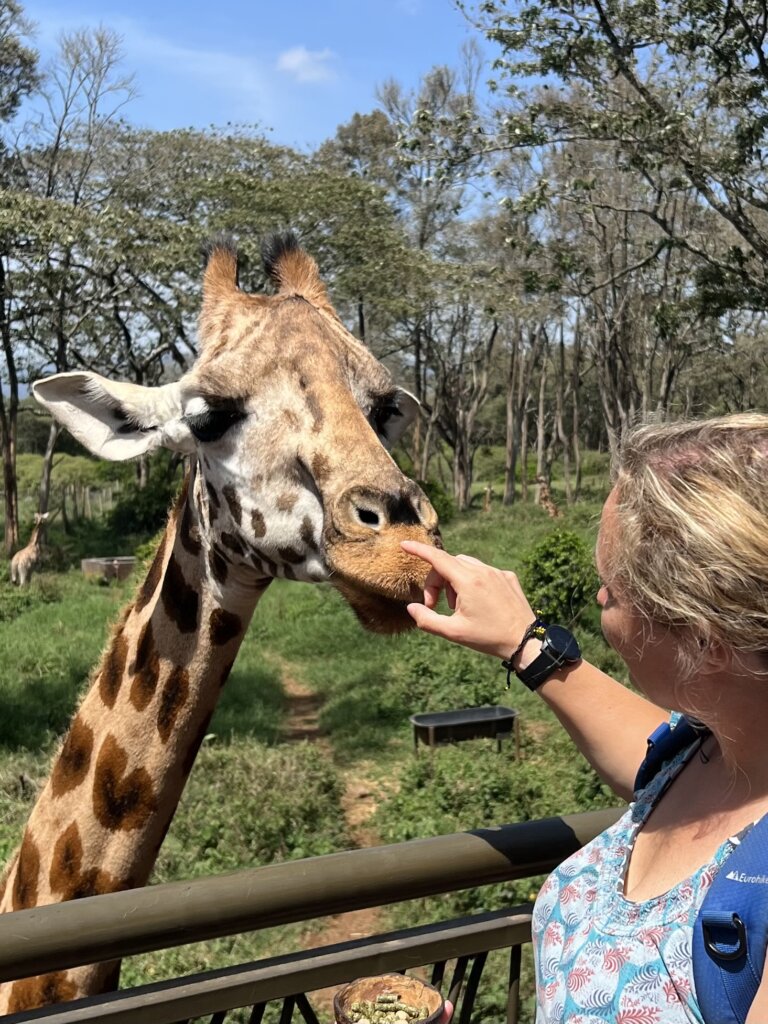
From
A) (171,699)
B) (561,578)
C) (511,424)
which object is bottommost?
(561,578)

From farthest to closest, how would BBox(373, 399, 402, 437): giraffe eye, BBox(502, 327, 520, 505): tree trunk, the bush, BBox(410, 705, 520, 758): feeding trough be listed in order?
1. BBox(502, 327, 520, 505): tree trunk
2. the bush
3. BBox(410, 705, 520, 758): feeding trough
4. BBox(373, 399, 402, 437): giraffe eye

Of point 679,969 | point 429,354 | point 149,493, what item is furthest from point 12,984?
point 429,354

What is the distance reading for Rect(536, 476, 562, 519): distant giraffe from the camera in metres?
20.5

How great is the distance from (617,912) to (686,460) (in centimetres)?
60

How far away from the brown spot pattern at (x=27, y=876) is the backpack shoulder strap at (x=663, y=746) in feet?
4.80

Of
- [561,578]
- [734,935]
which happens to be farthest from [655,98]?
[734,935]

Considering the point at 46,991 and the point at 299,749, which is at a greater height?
the point at 46,991

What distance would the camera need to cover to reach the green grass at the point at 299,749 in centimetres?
553

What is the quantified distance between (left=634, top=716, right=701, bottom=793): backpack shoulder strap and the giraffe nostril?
66 centimetres

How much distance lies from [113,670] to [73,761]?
0.76ft

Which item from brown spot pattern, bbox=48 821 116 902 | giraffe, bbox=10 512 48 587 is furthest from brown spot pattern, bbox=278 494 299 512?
giraffe, bbox=10 512 48 587

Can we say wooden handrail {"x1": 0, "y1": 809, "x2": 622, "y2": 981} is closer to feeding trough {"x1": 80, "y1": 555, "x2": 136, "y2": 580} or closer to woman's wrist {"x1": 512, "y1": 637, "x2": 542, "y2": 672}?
woman's wrist {"x1": 512, "y1": 637, "x2": 542, "y2": 672}

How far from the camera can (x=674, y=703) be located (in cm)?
122

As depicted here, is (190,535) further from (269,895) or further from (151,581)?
(269,895)
